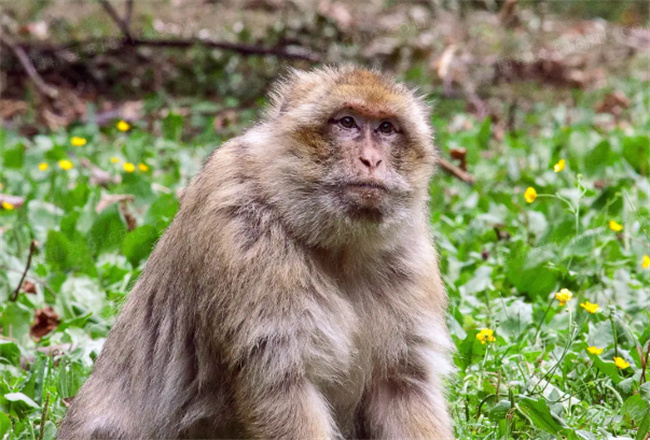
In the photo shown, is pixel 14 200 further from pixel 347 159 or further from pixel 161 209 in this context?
pixel 347 159

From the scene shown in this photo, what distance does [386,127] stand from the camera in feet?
12.0

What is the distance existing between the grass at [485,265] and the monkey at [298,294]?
375 mm

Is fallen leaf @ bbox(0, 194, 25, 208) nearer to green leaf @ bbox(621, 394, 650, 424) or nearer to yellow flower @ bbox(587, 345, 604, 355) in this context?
yellow flower @ bbox(587, 345, 604, 355)

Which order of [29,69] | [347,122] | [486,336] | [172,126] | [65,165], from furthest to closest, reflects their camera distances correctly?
[29,69]
[172,126]
[65,165]
[486,336]
[347,122]

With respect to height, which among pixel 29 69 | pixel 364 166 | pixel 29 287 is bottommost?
pixel 29 287

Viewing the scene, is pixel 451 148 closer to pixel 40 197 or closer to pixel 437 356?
pixel 40 197

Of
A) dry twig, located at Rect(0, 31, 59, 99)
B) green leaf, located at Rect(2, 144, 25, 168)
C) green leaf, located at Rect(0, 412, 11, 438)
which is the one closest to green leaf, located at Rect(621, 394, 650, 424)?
green leaf, located at Rect(0, 412, 11, 438)

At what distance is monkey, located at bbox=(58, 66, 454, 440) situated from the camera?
345cm

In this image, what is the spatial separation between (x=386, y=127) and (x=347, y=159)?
24 centimetres

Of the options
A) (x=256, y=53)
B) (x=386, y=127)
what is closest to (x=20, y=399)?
(x=386, y=127)

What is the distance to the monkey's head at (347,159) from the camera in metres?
3.48

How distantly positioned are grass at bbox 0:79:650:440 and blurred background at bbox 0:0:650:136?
929 millimetres

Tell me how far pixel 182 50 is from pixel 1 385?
6.42m

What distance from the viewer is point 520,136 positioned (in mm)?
8672
